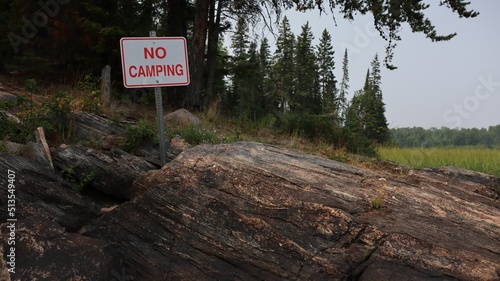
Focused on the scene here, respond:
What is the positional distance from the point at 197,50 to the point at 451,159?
823 centimetres

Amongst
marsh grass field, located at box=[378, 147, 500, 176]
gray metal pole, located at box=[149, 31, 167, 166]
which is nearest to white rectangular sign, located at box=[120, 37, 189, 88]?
gray metal pole, located at box=[149, 31, 167, 166]

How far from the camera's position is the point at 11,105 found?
7500mm

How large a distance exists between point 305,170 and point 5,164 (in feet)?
13.2

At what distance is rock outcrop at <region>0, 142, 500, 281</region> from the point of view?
15.1 ft

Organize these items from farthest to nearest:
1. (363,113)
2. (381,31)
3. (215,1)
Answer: (363,113)
(215,1)
(381,31)

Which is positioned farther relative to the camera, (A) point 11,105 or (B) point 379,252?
(A) point 11,105

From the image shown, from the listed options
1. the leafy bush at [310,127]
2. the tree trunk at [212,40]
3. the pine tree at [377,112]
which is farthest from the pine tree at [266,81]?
the leafy bush at [310,127]

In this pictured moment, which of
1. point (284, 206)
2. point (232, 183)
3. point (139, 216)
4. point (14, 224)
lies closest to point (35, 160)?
point (14, 224)

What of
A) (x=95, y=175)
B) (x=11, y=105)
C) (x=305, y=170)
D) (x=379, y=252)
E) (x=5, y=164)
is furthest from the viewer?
(x=11, y=105)

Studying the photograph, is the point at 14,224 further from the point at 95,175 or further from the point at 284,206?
the point at 284,206

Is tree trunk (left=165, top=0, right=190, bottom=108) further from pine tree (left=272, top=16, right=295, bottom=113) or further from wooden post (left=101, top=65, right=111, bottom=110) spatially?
pine tree (left=272, top=16, right=295, bottom=113)

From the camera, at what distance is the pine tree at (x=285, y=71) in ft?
197

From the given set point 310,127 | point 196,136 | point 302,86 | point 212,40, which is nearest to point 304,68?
point 302,86

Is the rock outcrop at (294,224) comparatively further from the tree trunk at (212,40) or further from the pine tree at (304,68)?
the pine tree at (304,68)
